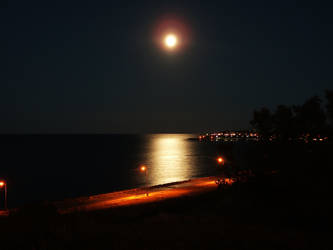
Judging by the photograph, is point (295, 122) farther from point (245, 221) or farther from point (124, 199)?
point (124, 199)

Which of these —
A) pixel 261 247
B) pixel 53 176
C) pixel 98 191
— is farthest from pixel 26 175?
pixel 261 247

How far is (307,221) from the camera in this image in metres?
12.2

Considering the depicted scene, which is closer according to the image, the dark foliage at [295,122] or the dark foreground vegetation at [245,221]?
the dark foreground vegetation at [245,221]

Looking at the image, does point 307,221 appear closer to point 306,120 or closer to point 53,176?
point 306,120

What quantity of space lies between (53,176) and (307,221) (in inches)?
2844

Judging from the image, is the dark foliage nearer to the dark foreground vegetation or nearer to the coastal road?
the dark foreground vegetation

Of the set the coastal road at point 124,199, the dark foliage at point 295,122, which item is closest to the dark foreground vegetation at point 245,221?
the dark foliage at point 295,122

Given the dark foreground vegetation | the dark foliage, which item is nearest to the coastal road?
the dark foreground vegetation

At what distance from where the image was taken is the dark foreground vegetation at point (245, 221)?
28.2 feet

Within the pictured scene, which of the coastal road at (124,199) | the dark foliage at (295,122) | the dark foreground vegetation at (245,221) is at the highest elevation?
the dark foliage at (295,122)

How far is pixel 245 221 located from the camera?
12.7 metres

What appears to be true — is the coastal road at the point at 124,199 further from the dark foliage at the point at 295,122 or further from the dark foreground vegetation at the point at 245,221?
the dark foliage at the point at 295,122

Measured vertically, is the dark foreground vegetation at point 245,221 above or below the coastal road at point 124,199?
above

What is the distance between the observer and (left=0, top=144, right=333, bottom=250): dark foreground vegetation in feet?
28.2
